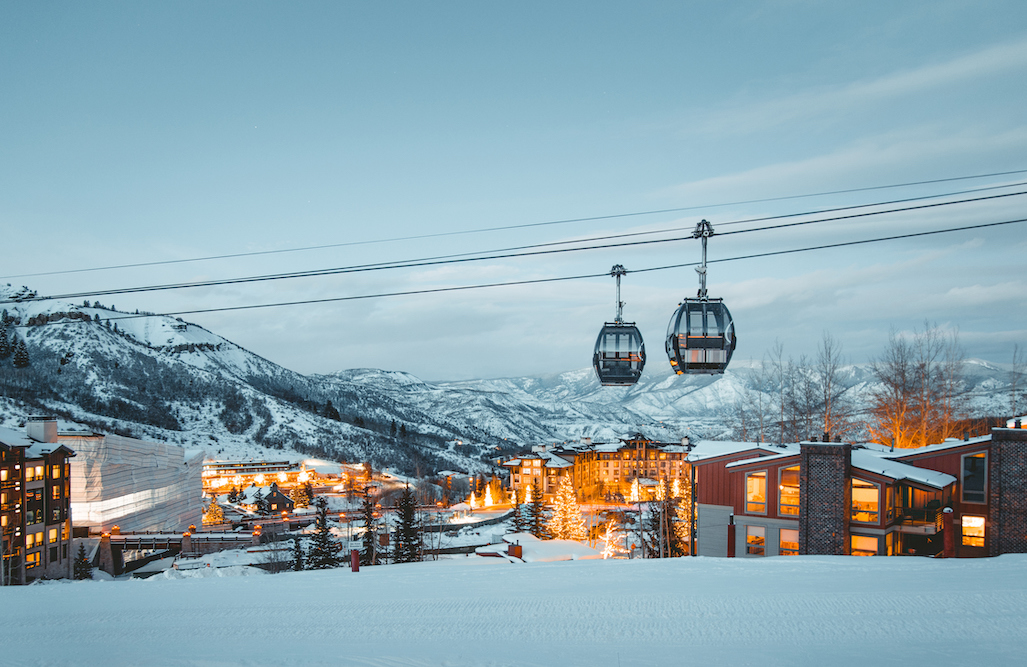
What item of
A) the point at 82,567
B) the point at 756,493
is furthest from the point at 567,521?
the point at 82,567

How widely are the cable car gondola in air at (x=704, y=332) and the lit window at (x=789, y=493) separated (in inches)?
486

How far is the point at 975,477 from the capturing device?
1683 centimetres

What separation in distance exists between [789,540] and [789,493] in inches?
49.0

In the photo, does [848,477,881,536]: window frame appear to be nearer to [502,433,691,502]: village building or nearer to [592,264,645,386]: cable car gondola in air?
[592,264,645,386]: cable car gondola in air

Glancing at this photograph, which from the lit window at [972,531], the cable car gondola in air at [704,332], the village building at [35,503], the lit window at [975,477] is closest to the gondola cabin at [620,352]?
the cable car gondola in air at [704,332]

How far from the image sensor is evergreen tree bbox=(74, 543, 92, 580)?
103 ft

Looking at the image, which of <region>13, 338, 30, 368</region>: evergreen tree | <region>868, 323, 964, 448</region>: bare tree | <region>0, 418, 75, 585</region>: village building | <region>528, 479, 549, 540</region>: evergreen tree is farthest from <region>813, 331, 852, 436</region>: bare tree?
<region>13, 338, 30, 368</region>: evergreen tree

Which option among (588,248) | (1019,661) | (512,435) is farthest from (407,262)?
(512,435)

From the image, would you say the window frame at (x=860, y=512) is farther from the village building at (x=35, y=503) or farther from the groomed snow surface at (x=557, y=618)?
the village building at (x=35, y=503)

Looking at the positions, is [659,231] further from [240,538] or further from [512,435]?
[512,435]

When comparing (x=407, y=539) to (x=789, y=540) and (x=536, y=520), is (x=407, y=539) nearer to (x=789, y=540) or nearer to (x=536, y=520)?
(x=536, y=520)

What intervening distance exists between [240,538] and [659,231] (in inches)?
1660

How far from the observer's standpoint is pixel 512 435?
19738 cm

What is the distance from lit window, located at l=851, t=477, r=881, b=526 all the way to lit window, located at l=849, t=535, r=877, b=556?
441 millimetres
